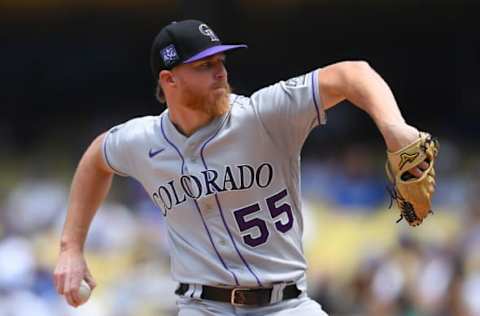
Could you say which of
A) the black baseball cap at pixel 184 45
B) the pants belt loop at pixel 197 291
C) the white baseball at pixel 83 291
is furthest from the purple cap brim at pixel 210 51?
the white baseball at pixel 83 291

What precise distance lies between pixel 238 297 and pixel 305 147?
24.6ft

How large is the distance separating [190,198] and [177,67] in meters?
0.44

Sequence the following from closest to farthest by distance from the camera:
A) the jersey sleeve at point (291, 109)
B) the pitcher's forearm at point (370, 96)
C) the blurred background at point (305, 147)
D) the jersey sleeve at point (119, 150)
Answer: the pitcher's forearm at point (370, 96) < the jersey sleeve at point (291, 109) < the jersey sleeve at point (119, 150) < the blurred background at point (305, 147)

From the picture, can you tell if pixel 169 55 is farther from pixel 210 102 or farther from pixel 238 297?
pixel 238 297

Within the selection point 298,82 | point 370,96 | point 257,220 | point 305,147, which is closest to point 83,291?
point 257,220

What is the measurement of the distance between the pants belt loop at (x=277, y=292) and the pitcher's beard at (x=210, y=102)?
0.60m

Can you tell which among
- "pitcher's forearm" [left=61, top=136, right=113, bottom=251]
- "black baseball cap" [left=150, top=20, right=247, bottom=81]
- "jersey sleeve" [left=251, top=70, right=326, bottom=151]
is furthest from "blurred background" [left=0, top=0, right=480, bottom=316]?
"black baseball cap" [left=150, top=20, right=247, bottom=81]

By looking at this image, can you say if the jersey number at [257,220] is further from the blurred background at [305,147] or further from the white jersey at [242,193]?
the blurred background at [305,147]

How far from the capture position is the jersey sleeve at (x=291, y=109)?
3539 mm

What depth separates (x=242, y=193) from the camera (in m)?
3.70

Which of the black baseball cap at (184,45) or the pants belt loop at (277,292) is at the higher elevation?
the black baseball cap at (184,45)

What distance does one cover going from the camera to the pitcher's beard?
12.2ft

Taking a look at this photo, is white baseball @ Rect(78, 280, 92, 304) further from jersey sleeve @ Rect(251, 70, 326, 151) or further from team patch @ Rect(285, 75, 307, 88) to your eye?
team patch @ Rect(285, 75, 307, 88)

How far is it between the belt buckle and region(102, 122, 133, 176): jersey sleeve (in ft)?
2.07
